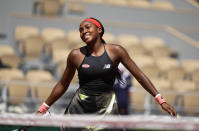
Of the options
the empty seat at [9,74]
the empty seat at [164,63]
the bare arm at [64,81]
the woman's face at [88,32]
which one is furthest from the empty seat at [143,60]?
the woman's face at [88,32]

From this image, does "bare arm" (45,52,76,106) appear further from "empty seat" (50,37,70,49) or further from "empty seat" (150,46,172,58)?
"empty seat" (150,46,172,58)

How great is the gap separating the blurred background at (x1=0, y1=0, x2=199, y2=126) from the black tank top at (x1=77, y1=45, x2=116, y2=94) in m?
4.85

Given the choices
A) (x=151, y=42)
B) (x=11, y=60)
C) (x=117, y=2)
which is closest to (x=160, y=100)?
(x=11, y=60)

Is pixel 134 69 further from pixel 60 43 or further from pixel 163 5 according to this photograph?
pixel 163 5

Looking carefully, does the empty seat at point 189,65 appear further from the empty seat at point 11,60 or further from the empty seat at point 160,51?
the empty seat at point 11,60

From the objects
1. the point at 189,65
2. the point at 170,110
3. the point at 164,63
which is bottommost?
the point at 189,65

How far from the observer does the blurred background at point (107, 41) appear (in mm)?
9031

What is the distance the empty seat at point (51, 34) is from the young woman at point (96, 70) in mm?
7469

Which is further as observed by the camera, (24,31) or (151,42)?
(151,42)

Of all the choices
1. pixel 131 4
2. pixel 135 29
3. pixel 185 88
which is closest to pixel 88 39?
pixel 185 88

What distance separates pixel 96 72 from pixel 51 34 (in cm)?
810

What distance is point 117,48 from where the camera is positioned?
3709 mm

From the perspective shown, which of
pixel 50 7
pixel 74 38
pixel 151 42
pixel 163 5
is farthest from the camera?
pixel 163 5

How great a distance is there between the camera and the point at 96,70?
3666mm
